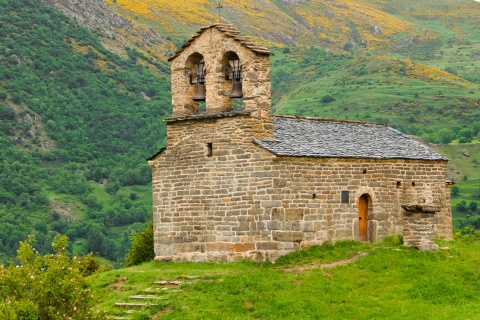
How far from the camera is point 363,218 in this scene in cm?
2625

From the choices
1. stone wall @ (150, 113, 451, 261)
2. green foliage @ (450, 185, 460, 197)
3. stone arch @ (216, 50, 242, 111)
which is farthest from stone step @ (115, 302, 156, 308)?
green foliage @ (450, 185, 460, 197)

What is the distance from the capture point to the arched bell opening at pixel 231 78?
25078mm

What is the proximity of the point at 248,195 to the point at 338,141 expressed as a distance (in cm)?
441

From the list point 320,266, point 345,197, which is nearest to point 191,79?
point 345,197

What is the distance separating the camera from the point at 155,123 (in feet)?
303

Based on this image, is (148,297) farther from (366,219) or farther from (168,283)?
(366,219)

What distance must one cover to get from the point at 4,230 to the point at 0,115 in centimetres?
2091

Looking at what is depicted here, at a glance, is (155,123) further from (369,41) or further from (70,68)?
(369,41)

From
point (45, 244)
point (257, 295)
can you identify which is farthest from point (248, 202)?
point (45, 244)

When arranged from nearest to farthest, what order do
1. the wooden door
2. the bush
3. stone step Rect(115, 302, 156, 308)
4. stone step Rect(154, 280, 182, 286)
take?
stone step Rect(115, 302, 156, 308) → stone step Rect(154, 280, 182, 286) → the wooden door → the bush

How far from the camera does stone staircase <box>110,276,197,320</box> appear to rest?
21.1 m

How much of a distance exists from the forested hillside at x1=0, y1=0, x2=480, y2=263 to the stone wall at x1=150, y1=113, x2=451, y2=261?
40.3 m

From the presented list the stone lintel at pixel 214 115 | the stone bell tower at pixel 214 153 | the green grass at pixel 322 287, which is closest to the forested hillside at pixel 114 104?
the stone bell tower at pixel 214 153

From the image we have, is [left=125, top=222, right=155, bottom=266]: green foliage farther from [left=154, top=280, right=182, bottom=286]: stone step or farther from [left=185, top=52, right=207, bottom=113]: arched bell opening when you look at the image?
[left=154, top=280, right=182, bottom=286]: stone step
